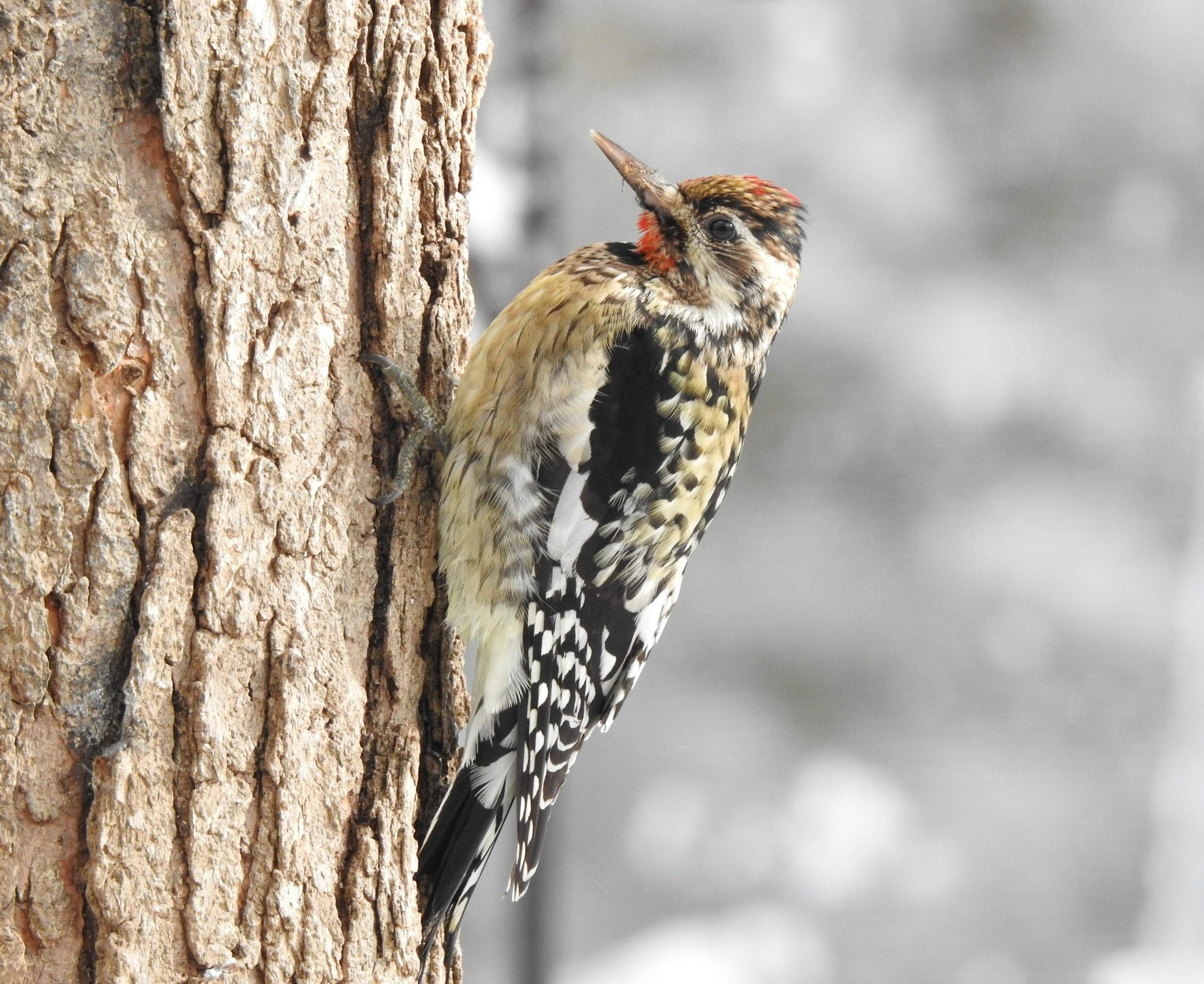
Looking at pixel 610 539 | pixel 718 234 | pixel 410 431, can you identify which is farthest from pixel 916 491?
pixel 410 431

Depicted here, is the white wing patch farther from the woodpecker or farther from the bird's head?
the bird's head

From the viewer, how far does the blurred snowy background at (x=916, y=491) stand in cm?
357

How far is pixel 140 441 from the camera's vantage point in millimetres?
1445

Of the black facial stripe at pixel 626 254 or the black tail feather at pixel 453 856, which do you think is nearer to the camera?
the black tail feather at pixel 453 856

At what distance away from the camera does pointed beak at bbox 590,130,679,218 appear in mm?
2322

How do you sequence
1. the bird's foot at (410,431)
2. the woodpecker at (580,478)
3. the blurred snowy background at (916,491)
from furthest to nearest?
the blurred snowy background at (916,491), the woodpecker at (580,478), the bird's foot at (410,431)

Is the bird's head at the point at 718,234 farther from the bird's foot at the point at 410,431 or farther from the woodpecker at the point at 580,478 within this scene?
the bird's foot at the point at 410,431

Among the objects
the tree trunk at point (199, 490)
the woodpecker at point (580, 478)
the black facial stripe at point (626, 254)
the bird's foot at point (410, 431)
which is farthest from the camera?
the black facial stripe at point (626, 254)

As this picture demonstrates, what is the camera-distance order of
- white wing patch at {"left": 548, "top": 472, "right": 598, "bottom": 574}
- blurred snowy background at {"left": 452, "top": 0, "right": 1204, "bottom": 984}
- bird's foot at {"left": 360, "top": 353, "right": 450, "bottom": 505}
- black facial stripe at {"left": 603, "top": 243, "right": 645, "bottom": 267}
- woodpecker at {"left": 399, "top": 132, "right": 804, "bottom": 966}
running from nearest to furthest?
1. bird's foot at {"left": 360, "top": 353, "right": 450, "bottom": 505}
2. woodpecker at {"left": 399, "top": 132, "right": 804, "bottom": 966}
3. white wing patch at {"left": 548, "top": 472, "right": 598, "bottom": 574}
4. black facial stripe at {"left": 603, "top": 243, "right": 645, "bottom": 267}
5. blurred snowy background at {"left": 452, "top": 0, "right": 1204, "bottom": 984}

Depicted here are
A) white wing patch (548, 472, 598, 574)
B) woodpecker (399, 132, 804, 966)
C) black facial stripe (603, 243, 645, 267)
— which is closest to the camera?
woodpecker (399, 132, 804, 966)

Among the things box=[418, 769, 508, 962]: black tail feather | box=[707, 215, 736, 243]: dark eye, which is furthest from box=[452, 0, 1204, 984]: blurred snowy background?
box=[418, 769, 508, 962]: black tail feather

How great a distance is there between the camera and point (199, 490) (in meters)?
1.49

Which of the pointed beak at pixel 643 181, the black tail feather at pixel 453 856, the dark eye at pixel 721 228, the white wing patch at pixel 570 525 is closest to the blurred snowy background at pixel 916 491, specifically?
the pointed beak at pixel 643 181

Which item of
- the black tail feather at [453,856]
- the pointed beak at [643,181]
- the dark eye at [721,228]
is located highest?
the pointed beak at [643,181]
